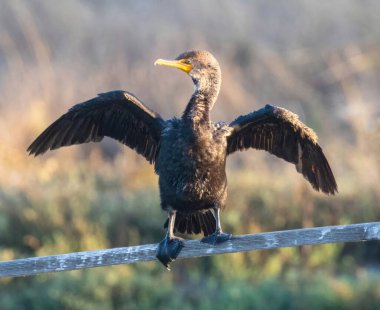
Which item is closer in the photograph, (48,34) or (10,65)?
(10,65)

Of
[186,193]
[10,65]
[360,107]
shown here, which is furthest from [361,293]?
[10,65]

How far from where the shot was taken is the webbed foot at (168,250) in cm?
584

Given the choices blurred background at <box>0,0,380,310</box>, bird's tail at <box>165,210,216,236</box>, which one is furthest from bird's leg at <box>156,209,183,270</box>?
blurred background at <box>0,0,380,310</box>

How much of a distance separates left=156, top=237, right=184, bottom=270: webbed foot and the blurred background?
11.6 feet

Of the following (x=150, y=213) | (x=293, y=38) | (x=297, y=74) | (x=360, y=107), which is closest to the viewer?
(x=150, y=213)

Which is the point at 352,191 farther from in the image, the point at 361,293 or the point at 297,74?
the point at 297,74

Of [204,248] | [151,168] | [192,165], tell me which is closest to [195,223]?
[192,165]

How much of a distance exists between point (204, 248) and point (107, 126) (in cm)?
130

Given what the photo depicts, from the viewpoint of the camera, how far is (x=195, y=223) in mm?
6547

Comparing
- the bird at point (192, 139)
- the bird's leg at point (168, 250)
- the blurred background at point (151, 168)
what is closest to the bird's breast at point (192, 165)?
the bird at point (192, 139)

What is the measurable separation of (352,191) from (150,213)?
222 cm

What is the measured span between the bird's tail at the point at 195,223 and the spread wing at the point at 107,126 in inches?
17.4

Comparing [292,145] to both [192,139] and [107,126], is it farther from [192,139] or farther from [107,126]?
[107,126]

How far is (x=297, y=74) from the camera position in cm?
1838
